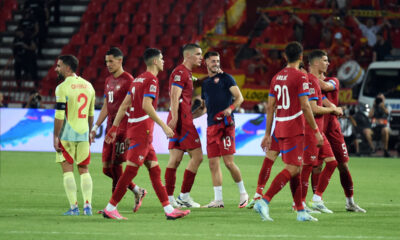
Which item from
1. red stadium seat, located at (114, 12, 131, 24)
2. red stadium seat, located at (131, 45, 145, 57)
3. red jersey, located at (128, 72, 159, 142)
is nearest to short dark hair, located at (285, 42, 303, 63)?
red jersey, located at (128, 72, 159, 142)

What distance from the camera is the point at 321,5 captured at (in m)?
29.7

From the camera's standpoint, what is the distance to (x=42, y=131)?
2403 centimetres

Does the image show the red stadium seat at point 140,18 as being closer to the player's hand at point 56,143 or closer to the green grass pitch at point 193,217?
the green grass pitch at point 193,217

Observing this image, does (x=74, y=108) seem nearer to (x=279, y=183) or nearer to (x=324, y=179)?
(x=279, y=183)

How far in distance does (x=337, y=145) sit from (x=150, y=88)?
3.01 meters

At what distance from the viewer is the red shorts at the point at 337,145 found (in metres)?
11.3

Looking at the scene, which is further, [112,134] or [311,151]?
[311,151]

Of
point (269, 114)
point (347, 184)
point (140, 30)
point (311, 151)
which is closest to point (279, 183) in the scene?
point (269, 114)

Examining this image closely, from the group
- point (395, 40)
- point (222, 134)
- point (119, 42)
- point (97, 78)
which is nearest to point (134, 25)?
point (119, 42)

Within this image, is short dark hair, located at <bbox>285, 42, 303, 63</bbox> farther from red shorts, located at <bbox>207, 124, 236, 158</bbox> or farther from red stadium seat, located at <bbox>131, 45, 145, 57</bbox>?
red stadium seat, located at <bbox>131, 45, 145, 57</bbox>

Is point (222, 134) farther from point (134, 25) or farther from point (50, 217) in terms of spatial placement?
point (134, 25)

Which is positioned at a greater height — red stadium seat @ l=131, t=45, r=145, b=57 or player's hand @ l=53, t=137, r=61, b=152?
player's hand @ l=53, t=137, r=61, b=152

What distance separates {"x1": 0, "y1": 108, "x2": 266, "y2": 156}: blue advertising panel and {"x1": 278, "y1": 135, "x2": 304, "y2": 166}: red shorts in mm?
13859

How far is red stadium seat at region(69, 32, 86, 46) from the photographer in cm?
3259
